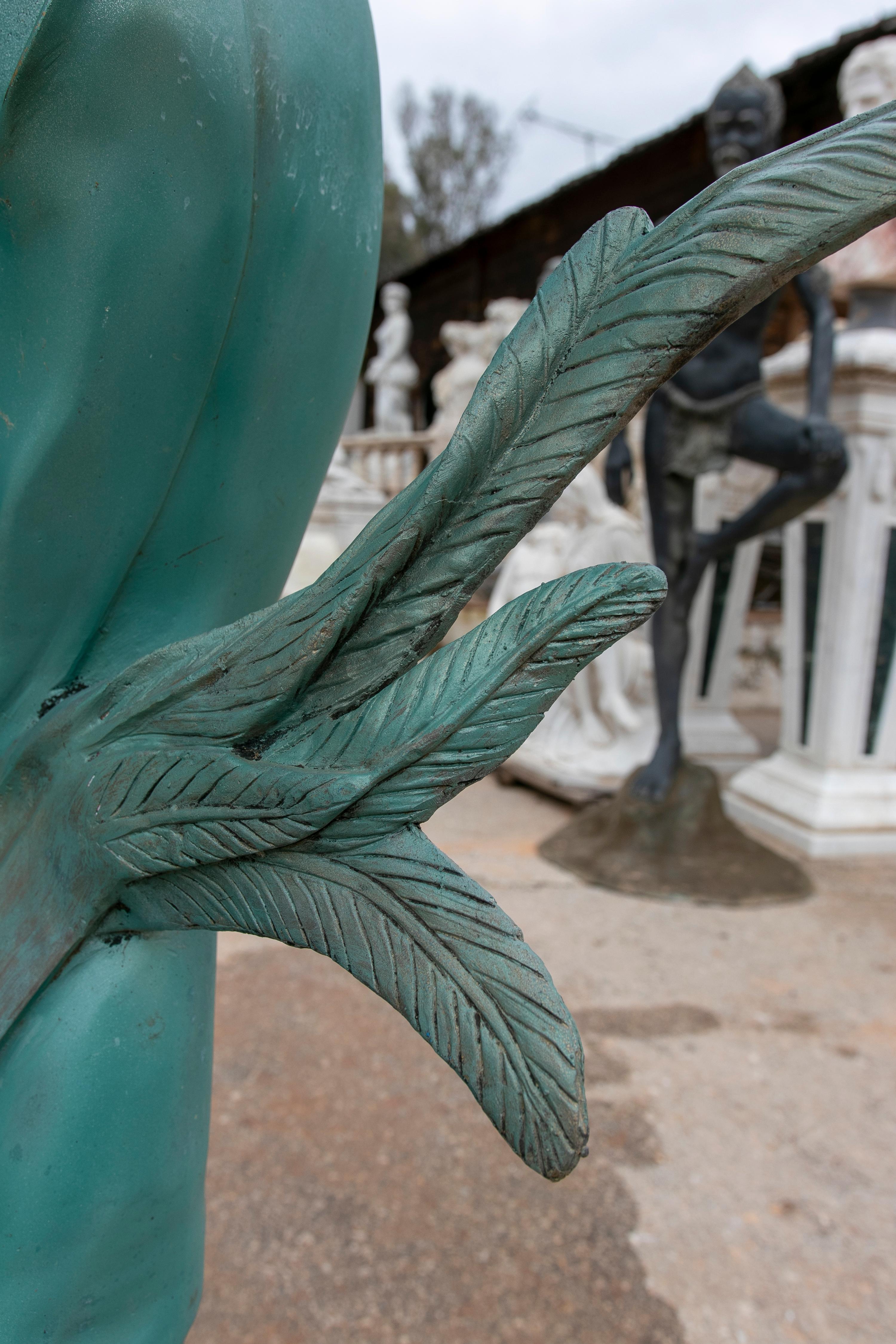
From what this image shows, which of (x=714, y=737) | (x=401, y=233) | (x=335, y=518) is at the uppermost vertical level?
(x=401, y=233)

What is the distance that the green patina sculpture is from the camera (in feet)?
1.48

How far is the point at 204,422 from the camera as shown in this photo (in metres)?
0.58

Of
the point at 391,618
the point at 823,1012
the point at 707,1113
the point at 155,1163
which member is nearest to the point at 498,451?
the point at 391,618

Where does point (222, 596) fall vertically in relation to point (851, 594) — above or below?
above

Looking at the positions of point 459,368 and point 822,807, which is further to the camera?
point 459,368

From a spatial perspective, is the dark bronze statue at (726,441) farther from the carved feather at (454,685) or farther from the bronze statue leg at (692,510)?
the carved feather at (454,685)

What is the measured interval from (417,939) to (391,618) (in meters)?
0.16

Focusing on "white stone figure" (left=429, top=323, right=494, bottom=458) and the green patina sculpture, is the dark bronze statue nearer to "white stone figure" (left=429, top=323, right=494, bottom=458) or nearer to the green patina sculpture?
the green patina sculpture

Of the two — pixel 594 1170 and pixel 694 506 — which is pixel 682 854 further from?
pixel 594 1170

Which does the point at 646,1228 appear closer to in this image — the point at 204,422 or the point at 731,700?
the point at 204,422

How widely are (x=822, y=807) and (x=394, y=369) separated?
29.5ft

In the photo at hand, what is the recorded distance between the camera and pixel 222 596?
0.63 m

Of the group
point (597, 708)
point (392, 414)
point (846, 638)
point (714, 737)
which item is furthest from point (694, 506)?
point (392, 414)

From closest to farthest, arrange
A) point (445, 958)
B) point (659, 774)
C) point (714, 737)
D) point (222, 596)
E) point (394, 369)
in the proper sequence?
1. point (445, 958)
2. point (222, 596)
3. point (659, 774)
4. point (714, 737)
5. point (394, 369)
